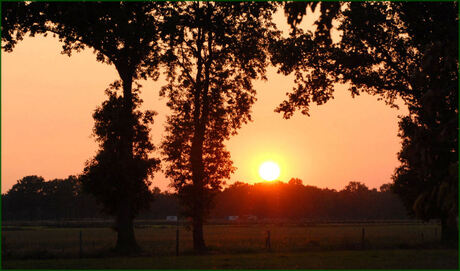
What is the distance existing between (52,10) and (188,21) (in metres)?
8.09

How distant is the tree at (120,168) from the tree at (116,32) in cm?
6

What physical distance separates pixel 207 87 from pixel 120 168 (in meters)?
7.77

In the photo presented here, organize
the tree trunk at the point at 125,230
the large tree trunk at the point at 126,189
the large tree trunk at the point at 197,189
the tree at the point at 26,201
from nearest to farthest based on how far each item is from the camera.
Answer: the tree trunk at the point at 125,230
the large tree trunk at the point at 126,189
the large tree trunk at the point at 197,189
the tree at the point at 26,201

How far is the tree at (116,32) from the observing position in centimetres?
3444

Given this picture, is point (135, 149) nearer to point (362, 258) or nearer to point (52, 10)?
point (52, 10)

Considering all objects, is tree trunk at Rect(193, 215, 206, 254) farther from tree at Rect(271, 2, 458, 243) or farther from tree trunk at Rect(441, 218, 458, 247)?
tree trunk at Rect(441, 218, 458, 247)

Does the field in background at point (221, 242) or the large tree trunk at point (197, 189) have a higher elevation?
the large tree trunk at point (197, 189)

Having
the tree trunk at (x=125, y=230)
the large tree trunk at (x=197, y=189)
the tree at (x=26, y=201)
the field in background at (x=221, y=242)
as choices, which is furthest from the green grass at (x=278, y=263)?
the tree at (x=26, y=201)

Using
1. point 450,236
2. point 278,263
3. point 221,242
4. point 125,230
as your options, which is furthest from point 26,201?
point 278,263

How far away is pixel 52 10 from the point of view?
34.7 metres

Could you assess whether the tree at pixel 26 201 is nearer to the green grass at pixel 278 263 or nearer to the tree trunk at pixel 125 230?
the tree trunk at pixel 125 230

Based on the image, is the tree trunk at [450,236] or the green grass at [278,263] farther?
the tree trunk at [450,236]

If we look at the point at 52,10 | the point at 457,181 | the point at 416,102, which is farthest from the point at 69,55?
the point at 457,181

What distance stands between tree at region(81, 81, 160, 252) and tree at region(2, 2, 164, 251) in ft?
0.20
